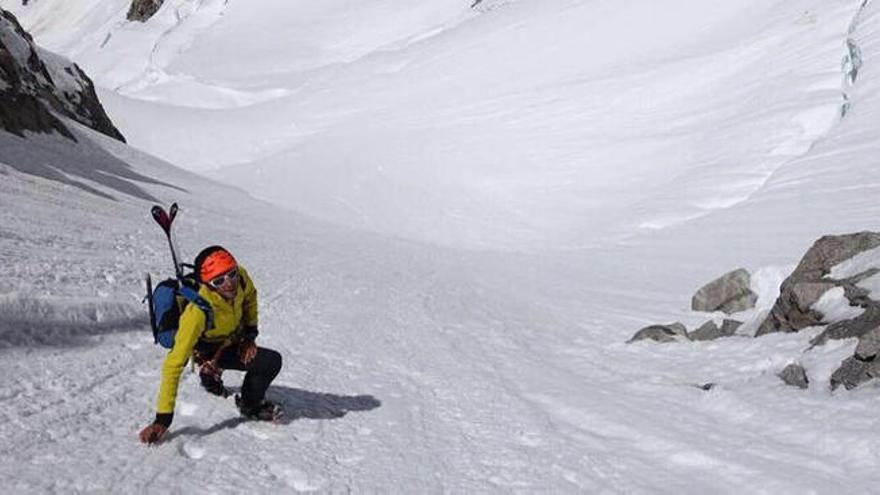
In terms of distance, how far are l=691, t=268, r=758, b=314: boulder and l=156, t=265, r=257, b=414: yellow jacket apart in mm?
8191

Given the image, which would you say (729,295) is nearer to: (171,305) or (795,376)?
(795,376)

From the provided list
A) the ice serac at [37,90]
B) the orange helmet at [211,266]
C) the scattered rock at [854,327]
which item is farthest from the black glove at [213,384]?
the ice serac at [37,90]

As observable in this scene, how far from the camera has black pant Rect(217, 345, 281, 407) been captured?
560 centimetres

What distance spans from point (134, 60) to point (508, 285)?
68859 millimetres

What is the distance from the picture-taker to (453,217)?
28547 millimetres

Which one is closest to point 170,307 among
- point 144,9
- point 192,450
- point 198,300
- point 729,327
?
point 198,300

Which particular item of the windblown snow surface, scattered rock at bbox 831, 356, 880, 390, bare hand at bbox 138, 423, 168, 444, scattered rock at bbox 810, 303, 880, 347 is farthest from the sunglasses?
scattered rock at bbox 810, 303, 880, 347

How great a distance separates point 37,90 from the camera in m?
25.3

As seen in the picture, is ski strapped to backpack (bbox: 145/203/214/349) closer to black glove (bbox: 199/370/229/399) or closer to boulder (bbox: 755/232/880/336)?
black glove (bbox: 199/370/229/399)

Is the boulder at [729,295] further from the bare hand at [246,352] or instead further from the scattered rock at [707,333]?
the bare hand at [246,352]

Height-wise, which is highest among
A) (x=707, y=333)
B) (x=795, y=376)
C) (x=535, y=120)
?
(x=535, y=120)

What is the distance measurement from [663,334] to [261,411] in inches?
237

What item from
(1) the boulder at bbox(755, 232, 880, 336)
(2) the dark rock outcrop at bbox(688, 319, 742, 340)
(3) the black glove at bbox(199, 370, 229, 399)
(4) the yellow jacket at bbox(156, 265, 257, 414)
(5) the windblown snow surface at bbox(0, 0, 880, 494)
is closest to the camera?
(4) the yellow jacket at bbox(156, 265, 257, 414)

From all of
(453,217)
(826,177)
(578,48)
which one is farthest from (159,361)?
(578,48)
